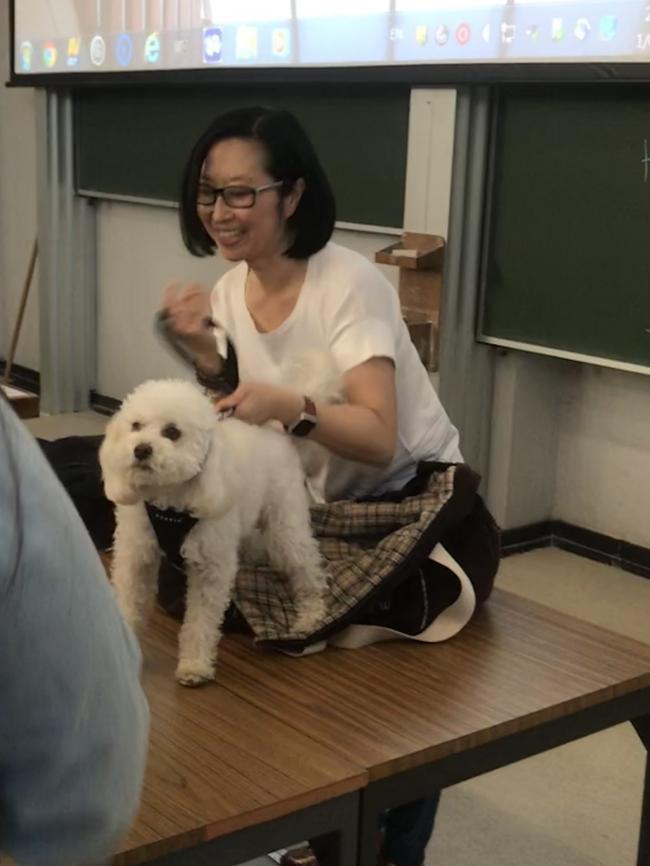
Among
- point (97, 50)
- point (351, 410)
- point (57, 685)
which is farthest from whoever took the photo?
point (97, 50)

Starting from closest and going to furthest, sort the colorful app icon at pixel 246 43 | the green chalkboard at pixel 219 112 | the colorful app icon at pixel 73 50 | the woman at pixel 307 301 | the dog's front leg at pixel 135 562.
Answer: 1. the dog's front leg at pixel 135 562
2. the woman at pixel 307 301
3. the green chalkboard at pixel 219 112
4. the colorful app icon at pixel 246 43
5. the colorful app icon at pixel 73 50

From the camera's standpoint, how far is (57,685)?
0.55 meters

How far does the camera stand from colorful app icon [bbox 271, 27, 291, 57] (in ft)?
11.9

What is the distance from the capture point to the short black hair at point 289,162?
5.61 feet

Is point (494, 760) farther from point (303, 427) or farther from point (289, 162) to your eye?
point (289, 162)

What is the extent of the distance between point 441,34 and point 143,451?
2.29 meters

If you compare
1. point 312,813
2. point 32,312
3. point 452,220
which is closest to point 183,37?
point 452,220

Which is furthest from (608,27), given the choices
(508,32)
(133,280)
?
(133,280)

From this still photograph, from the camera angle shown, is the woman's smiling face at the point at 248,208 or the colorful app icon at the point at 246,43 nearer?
the woman's smiling face at the point at 248,208

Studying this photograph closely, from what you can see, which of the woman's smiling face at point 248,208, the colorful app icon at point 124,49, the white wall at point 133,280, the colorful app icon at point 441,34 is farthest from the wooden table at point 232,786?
the colorful app icon at point 124,49

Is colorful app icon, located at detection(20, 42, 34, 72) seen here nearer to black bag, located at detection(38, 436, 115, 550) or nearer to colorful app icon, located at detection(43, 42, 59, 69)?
colorful app icon, located at detection(43, 42, 59, 69)

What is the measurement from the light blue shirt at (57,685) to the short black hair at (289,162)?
1.17 meters

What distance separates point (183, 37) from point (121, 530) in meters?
3.11

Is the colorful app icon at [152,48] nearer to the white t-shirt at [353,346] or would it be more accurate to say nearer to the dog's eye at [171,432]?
the white t-shirt at [353,346]
